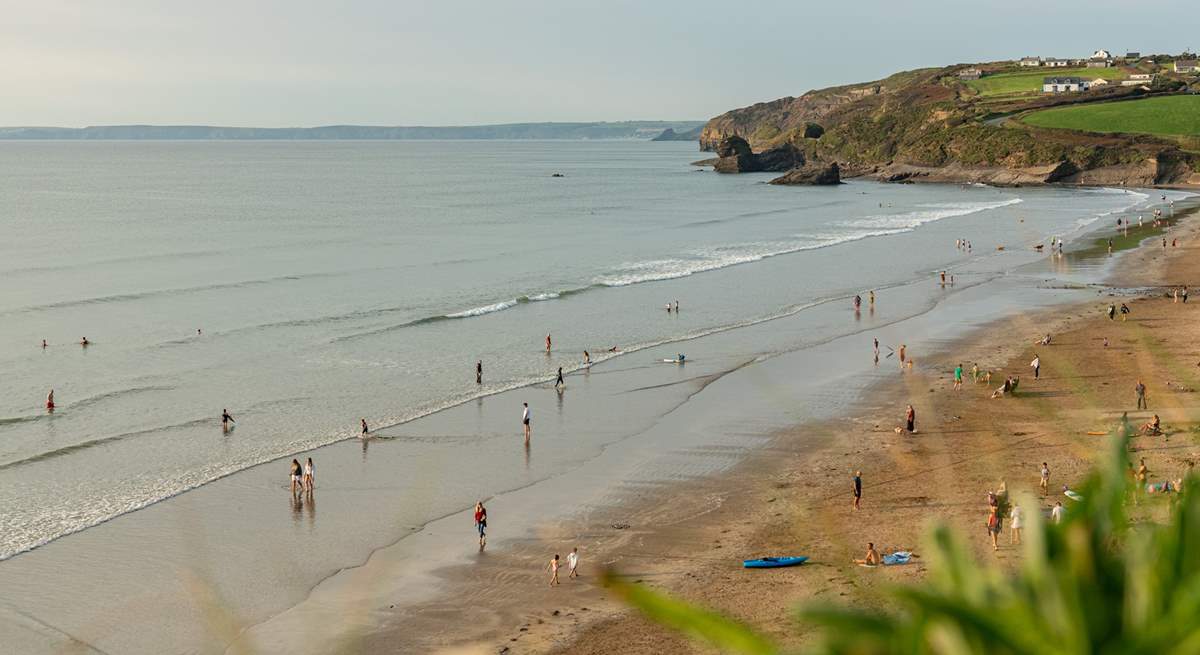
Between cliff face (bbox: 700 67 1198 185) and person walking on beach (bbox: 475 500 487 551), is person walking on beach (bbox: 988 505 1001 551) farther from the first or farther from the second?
cliff face (bbox: 700 67 1198 185)

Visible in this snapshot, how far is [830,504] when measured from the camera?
28438mm

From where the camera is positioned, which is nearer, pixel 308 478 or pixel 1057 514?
pixel 1057 514

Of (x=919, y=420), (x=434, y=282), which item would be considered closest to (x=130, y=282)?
(x=434, y=282)

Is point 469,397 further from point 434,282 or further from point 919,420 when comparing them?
point 434,282

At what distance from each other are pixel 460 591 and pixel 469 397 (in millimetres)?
18306

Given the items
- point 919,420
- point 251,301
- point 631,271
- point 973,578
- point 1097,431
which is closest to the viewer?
point 973,578

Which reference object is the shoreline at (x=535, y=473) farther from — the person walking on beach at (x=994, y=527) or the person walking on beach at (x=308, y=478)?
the person walking on beach at (x=994, y=527)

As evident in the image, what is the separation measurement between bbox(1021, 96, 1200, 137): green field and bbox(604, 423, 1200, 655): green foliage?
6928 inches

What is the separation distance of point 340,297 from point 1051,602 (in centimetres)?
6757

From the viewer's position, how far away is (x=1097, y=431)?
3134cm

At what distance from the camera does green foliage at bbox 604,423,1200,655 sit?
4.87 feet

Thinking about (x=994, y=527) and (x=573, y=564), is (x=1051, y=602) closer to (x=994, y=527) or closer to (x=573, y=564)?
(x=573, y=564)

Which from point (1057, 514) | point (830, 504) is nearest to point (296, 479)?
point (830, 504)

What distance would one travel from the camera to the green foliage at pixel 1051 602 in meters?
1.48
